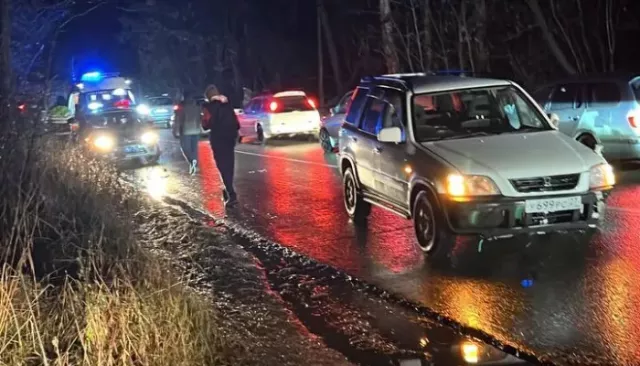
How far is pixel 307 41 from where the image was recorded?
40.1 metres


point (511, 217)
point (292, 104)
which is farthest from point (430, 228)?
point (292, 104)

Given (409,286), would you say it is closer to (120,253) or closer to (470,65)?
(120,253)

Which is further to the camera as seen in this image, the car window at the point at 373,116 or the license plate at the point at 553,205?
the car window at the point at 373,116

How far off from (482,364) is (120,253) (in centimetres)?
389

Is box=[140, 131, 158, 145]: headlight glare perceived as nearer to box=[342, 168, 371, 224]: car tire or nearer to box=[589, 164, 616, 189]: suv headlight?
box=[342, 168, 371, 224]: car tire

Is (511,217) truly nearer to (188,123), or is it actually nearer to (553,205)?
(553,205)

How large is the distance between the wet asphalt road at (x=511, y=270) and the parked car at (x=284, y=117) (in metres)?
10.1

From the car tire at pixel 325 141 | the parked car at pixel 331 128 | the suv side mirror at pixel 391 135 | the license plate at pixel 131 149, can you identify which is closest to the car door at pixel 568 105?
the suv side mirror at pixel 391 135

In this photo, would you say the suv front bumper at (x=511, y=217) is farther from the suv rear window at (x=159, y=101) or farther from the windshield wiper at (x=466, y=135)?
the suv rear window at (x=159, y=101)

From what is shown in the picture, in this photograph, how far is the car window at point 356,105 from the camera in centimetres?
1038

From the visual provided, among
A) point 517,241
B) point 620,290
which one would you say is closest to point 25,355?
point 620,290

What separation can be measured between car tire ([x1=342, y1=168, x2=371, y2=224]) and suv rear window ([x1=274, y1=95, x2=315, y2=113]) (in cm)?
1288

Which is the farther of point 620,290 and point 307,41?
point 307,41

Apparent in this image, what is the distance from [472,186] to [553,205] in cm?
76
